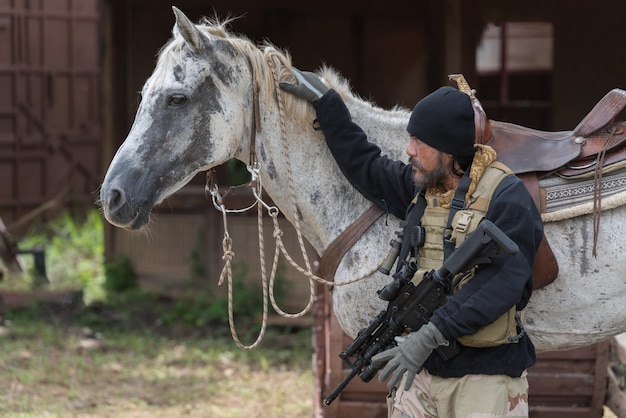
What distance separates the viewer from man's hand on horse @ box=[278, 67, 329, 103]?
2.90 meters

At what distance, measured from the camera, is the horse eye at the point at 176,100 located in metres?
→ 2.79

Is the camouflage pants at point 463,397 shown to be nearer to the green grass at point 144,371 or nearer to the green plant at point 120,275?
the green grass at point 144,371

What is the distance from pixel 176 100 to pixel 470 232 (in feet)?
3.62

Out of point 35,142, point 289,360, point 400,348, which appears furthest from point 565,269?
point 35,142

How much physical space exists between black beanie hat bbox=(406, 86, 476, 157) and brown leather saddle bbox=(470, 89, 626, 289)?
227 millimetres

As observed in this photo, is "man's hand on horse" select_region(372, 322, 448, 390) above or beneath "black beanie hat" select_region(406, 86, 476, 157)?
beneath

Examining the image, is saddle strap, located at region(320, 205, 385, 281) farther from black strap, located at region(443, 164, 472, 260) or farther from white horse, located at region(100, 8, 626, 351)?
black strap, located at region(443, 164, 472, 260)

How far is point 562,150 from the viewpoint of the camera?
2.85 metres

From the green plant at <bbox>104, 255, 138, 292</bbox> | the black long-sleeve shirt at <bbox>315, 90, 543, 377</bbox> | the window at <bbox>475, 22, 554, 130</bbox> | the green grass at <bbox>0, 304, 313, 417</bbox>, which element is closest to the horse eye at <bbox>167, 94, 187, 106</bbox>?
the black long-sleeve shirt at <bbox>315, 90, 543, 377</bbox>

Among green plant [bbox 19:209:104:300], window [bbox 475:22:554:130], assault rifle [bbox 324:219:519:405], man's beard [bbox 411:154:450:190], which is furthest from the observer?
green plant [bbox 19:209:104:300]

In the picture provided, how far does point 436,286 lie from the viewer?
245cm

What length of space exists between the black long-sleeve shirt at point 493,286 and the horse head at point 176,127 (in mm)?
583

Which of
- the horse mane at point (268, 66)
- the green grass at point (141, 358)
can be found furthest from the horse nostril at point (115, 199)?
the green grass at point (141, 358)

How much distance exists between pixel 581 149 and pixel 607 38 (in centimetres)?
491
